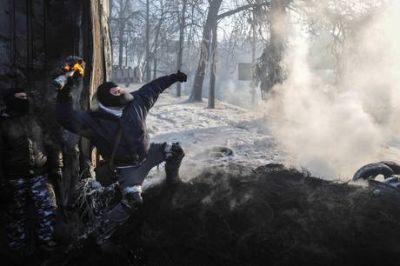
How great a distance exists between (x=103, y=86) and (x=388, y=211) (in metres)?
3.60

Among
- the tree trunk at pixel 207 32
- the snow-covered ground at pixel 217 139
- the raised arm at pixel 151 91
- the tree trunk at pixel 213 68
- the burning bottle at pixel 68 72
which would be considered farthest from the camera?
the tree trunk at pixel 213 68

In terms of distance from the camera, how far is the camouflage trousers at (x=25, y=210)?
4.64m

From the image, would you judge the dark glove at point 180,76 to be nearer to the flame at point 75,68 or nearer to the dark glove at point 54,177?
the flame at point 75,68

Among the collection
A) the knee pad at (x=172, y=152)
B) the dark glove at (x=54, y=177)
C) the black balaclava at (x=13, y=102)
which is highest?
the black balaclava at (x=13, y=102)

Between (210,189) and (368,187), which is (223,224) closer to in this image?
(210,189)

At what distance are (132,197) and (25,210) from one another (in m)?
1.15

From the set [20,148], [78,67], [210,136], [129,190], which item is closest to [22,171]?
[20,148]

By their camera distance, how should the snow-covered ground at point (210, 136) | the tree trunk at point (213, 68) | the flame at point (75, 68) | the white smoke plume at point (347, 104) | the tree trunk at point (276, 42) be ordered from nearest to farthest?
the flame at point (75, 68) → the snow-covered ground at point (210, 136) → the white smoke plume at point (347, 104) → the tree trunk at point (276, 42) → the tree trunk at point (213, 68)

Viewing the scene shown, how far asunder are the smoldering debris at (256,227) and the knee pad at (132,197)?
0.46 metres

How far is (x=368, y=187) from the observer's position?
19.5ft

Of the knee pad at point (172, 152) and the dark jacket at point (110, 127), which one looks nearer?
the dark jacket at point (110, 127)

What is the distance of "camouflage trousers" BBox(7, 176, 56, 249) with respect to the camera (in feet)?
15.2

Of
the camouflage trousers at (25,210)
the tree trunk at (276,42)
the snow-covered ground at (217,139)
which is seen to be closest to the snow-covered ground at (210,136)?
the snow-covered ground at (217,139)

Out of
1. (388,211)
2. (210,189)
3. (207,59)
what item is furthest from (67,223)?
(207,59)
